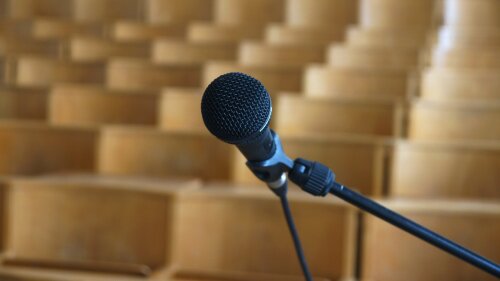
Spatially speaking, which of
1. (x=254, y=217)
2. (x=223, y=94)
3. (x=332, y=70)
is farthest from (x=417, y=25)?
(x=223, y=94)

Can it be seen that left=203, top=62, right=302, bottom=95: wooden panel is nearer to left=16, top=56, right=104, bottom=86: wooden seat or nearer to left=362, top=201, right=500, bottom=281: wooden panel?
left=16, top=56, right=104, bottom=86: wooden seat

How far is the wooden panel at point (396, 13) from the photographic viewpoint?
896 mm

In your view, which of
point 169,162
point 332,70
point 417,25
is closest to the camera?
point 169,162

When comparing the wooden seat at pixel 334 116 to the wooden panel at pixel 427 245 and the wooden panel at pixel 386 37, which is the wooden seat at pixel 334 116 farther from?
the wooden panel at pixel 386 37

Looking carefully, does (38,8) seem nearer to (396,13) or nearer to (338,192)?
(396,13)

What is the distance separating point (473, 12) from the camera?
876 millimetres

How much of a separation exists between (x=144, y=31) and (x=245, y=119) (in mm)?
774

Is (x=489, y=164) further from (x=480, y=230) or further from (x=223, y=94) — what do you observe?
(x=223, y=94)

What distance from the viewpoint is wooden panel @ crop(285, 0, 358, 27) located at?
0.93 metres

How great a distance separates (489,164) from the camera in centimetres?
42

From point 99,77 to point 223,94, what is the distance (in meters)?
0.58

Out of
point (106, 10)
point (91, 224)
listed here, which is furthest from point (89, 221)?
point (106, 10)

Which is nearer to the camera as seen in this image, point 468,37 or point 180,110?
point 180,110

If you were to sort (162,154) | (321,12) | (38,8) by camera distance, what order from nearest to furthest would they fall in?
(162,154), (321,12), (38,8)
